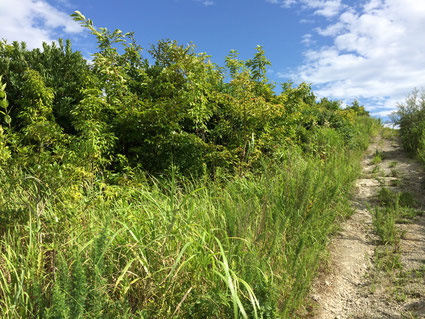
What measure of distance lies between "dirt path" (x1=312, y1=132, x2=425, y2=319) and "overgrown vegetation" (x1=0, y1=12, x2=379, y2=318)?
0.33 meters

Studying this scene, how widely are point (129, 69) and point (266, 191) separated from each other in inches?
156

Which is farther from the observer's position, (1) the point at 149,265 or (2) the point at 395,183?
(2) the point at 395,183

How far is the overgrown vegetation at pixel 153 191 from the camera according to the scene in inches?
83.7

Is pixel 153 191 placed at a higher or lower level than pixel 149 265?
higher

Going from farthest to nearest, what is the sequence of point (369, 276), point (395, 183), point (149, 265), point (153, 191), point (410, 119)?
point (410, 119) → point (395, 183) → point (153, 191) → point (369, 276) → point (149, 265)

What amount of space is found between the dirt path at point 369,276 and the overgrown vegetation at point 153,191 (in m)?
0.33

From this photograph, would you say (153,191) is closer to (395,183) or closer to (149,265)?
(149,265)

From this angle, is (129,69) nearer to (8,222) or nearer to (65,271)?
(8,222)

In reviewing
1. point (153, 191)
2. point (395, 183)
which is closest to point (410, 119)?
point (395, 183)

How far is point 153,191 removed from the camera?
397 centimetres

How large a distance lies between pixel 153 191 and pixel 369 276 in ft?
8.89

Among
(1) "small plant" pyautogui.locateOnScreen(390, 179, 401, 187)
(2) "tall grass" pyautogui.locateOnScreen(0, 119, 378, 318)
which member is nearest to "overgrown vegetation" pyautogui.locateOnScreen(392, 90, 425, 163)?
(1) "small plant" pyautogui.locateOnScreen(390, 179, 401, 187)

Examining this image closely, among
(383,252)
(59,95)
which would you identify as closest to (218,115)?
(59,95)

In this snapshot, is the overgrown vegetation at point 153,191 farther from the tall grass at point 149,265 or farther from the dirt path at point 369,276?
the dirt path at point 369,276
